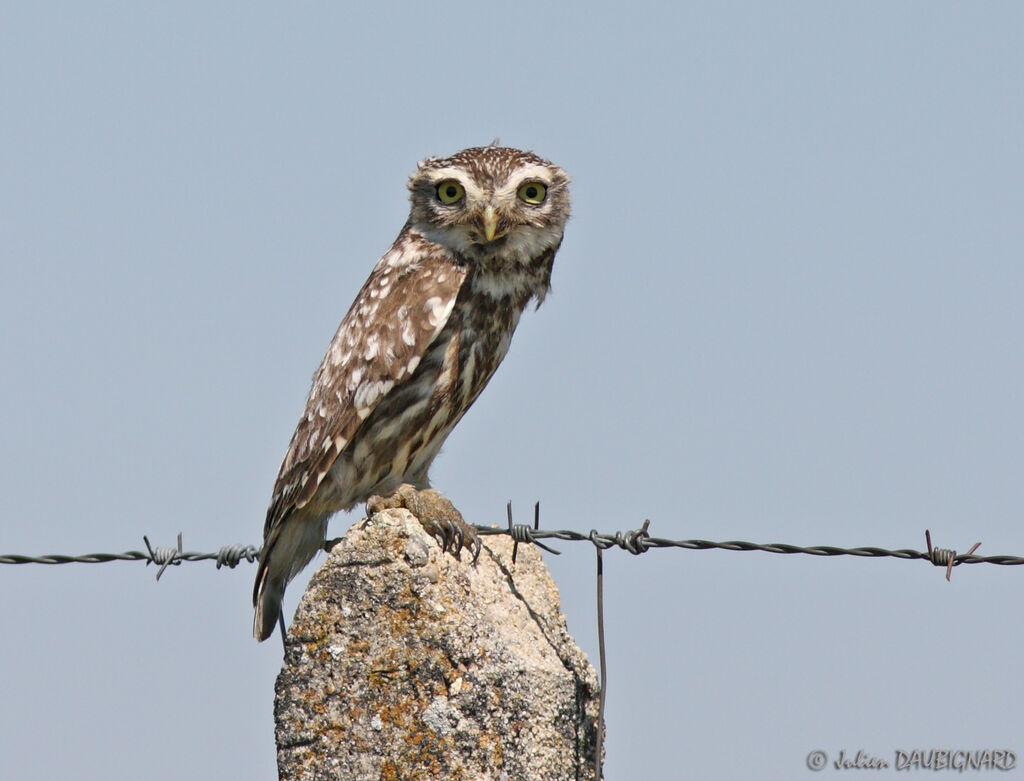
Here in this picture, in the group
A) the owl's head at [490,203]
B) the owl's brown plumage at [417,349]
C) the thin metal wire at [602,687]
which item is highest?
the owl's head at [490,203]

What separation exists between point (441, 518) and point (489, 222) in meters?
1.82

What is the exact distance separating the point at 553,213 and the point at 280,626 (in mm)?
2240

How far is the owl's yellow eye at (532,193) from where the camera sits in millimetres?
6207

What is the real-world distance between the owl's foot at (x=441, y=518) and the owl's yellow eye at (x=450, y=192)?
5.56ft

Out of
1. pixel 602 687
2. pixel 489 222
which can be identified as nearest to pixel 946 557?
pixel 602 687

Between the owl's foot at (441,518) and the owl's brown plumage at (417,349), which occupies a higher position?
the owl's brown plumage at (417,349)

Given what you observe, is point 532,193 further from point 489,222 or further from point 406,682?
point 406,682

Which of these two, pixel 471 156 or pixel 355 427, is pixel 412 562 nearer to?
pixel 355 427

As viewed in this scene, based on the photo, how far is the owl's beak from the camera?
6.00 meters

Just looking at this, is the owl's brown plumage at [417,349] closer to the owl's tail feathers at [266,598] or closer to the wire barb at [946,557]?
the owl's tail feathers at [266,598]

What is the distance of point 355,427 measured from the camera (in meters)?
5.85

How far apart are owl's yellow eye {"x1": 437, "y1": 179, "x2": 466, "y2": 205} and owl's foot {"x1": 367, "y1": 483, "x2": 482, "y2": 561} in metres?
1.70

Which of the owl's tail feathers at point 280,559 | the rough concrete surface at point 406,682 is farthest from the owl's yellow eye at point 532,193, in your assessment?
the rough concrete surface at point 406,682

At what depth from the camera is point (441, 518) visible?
15.1 ft
